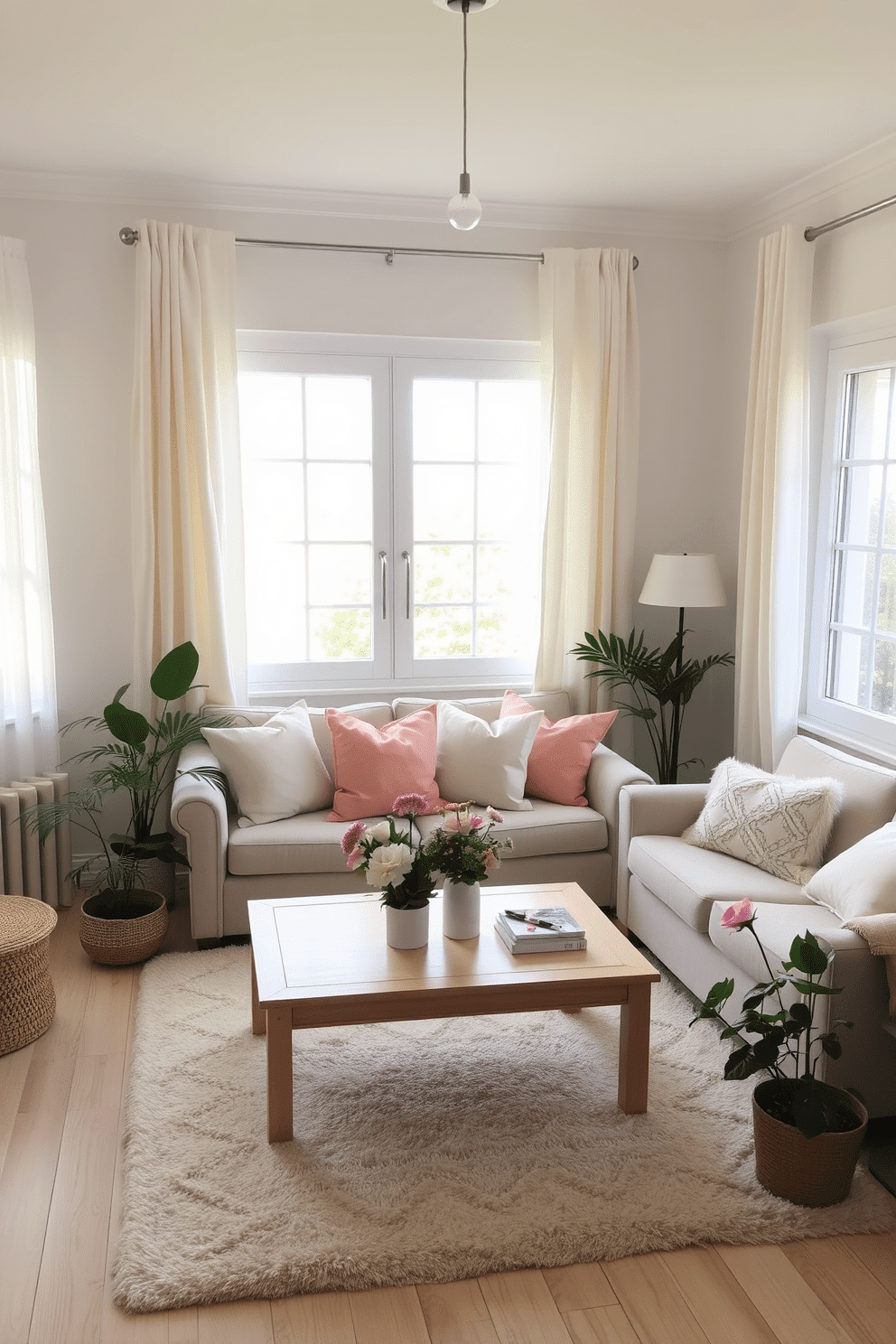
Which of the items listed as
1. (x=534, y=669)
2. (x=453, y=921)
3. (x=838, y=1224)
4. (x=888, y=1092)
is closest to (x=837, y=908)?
(x=888, y=1092)

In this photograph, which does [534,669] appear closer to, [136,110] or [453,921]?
[453,921]

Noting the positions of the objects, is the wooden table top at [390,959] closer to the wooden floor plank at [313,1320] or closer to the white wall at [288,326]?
the wooden floor plank at [313,1320]

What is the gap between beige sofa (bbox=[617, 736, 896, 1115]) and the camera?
2.73m

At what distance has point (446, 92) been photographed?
3.33m

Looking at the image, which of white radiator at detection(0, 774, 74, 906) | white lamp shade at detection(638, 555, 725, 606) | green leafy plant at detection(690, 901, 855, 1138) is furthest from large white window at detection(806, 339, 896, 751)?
white radiator at detection(0, 774, 74, 906)

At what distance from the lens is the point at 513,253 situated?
465cm

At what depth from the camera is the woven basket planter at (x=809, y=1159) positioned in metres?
2.50

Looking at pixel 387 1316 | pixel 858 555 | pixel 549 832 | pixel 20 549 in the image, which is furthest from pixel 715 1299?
pixel 20 549

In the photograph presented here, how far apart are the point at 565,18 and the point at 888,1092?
2928 mm

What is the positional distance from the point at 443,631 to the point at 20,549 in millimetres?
1837

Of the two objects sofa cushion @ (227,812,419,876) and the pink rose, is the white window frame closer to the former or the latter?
the pink rose

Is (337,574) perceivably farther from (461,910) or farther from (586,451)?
(461,910)

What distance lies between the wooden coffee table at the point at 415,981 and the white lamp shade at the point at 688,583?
1.69m

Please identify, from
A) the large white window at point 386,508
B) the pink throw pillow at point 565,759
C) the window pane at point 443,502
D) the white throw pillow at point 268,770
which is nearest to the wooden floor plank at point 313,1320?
the white throw pillow at point 268,770
